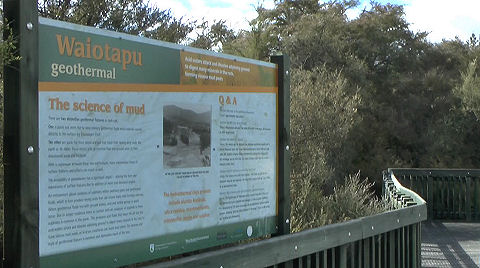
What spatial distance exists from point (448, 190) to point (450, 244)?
3.26 metres

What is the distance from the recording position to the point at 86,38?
2746mm

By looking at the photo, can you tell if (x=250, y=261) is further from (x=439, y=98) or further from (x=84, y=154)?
(x=439, y=98)

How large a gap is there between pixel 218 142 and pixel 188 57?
56 centimetres

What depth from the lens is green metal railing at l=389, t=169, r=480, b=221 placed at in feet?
41.8

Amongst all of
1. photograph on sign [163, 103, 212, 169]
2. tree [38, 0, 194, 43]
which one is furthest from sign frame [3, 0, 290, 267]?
tree [38, 0, 194, 43]

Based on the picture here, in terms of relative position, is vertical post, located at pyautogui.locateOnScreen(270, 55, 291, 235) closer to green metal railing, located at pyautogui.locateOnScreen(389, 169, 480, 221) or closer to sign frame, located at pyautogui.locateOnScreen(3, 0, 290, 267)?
sign frame, located at pyautogui.locateOnScreen(3, 0, 290, 267)

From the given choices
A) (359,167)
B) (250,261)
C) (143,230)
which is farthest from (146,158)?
(359,167)

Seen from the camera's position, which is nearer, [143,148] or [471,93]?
[143,148]

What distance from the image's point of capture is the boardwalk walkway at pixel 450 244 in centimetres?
838

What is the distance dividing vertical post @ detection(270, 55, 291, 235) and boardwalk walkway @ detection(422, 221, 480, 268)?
15.9 ft

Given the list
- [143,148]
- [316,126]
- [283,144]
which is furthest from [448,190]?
[143,148]

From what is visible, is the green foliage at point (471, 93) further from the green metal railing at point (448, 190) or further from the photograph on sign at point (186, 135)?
the photograph on sign at point (186, 135)

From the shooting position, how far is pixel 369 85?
2112 cm

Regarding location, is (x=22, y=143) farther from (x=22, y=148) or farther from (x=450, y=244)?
(x=450, y=244)
